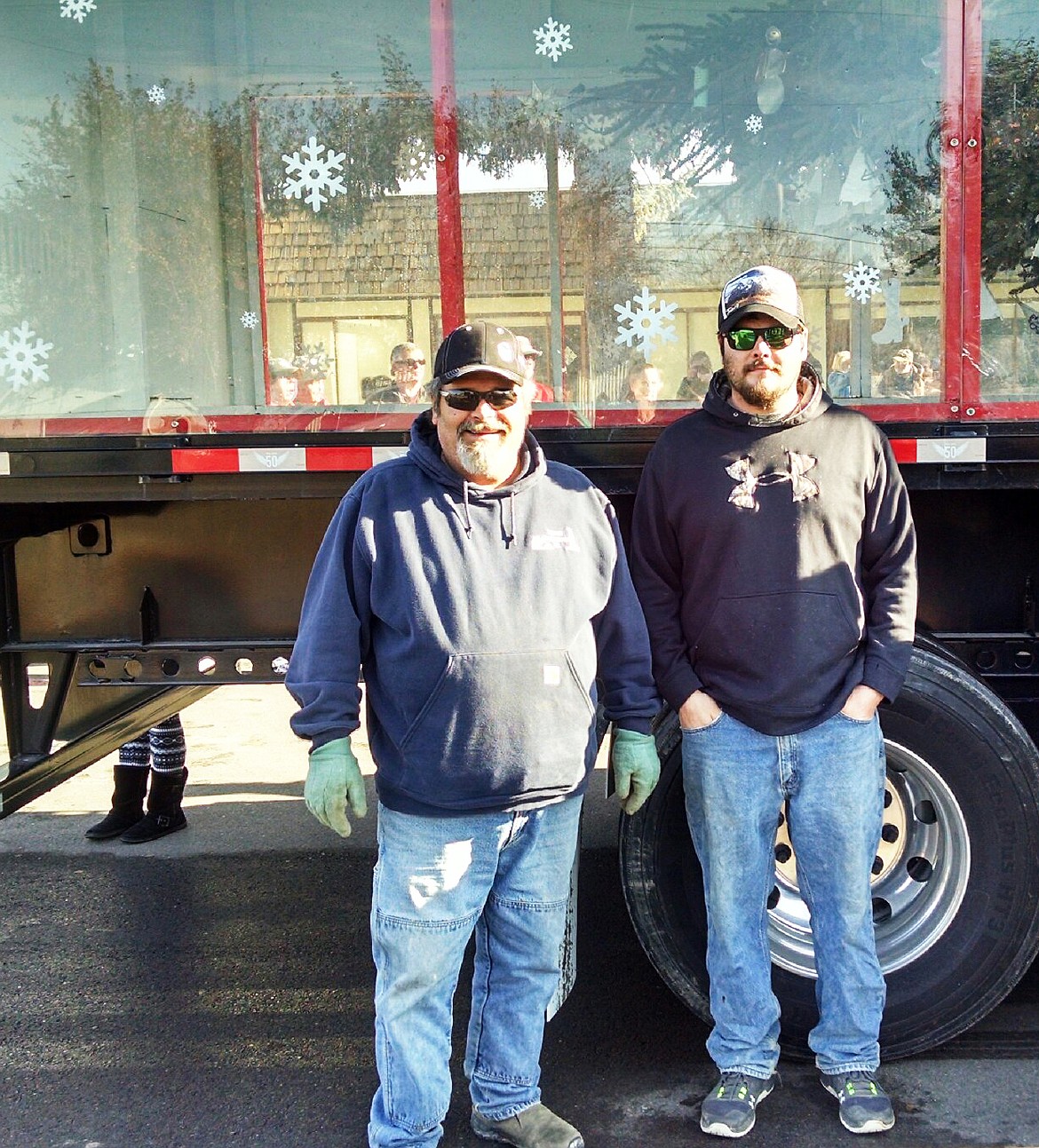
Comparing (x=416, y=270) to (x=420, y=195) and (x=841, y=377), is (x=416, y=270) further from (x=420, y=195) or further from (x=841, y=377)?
(x=841, y=377)

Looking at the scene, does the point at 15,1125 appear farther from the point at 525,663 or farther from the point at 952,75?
the point at 952,75

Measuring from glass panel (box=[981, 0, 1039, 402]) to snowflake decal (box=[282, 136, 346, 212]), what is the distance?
1591mm

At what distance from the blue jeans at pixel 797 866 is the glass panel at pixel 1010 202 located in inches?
38.0

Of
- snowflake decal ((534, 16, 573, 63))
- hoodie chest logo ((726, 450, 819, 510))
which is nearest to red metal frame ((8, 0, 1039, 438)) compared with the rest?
snowflake decal ((534, 16, 573, 63))

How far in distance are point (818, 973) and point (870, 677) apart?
0.75m

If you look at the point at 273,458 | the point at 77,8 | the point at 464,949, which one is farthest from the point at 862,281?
the point at 77,8

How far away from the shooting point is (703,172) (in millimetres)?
2922

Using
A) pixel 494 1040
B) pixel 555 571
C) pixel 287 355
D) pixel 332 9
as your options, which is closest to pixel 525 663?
pixel 555 571

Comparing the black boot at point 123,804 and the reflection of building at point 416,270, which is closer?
the reflection of building at point 416,270

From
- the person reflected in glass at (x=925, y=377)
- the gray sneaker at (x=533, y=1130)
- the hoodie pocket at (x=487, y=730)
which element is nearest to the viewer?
the hoodie pocket at (x=487, y=730)

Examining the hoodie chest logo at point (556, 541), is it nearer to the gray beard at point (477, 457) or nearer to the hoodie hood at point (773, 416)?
the gray beard at point (477, 457)

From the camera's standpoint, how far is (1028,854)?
3.04 m

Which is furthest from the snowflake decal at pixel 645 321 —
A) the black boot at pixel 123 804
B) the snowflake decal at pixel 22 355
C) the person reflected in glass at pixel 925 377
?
the black boot at pixel 123 804

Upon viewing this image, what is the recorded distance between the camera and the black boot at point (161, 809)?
5.15 metres
